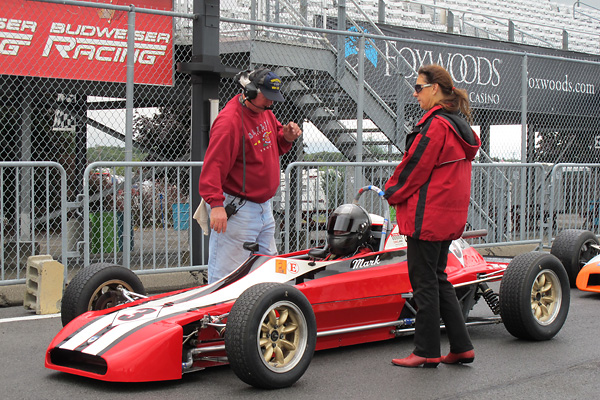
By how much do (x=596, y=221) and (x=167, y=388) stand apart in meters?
8.12

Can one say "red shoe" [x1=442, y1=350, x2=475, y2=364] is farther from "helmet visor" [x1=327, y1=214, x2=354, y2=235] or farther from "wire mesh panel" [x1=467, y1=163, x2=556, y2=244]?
"wire mesh panel" [x1=467, y1=163, x2=556, y2=244]

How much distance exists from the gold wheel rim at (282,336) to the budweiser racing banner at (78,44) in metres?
5.19

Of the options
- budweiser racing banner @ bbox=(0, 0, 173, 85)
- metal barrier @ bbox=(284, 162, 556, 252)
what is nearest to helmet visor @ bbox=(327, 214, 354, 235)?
metal barrier @ bbox=(284, 162, 556, 252)

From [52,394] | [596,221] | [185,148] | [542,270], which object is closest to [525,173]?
[596,221]

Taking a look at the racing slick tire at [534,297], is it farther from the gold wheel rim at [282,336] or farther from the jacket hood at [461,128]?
the gold wheel rim at [282,336]

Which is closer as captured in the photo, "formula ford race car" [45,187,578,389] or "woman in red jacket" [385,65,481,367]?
"formula ford race car" [45,187,578,389]

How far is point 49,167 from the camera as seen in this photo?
719cm

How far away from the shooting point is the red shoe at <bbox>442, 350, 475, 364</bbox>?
15.4ft

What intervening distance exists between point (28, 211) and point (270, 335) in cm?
428

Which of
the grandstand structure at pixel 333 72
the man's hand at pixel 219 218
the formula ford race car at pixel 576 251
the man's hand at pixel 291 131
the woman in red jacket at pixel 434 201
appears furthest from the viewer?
Result: the grandstand structure at pixel 333 72

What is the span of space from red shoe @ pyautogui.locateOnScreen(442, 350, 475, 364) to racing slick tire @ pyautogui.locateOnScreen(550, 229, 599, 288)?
134 inches

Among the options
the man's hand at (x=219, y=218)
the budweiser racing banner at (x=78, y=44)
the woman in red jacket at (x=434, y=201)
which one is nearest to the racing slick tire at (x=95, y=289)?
the man's hand at (x=219, y=218)

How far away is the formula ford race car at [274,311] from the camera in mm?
4008

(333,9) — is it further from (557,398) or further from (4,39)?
(557,398)
